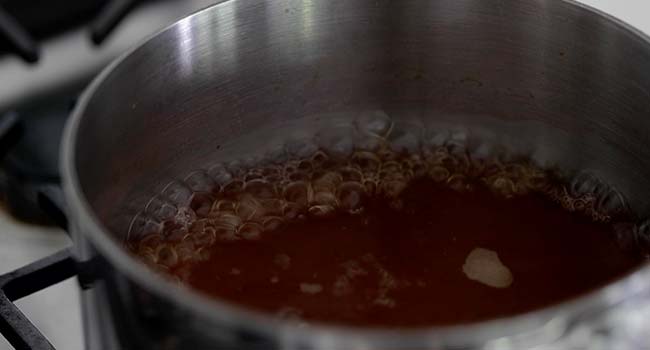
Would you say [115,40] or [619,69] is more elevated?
[619,69]

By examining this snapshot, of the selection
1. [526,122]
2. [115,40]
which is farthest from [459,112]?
[115,40]

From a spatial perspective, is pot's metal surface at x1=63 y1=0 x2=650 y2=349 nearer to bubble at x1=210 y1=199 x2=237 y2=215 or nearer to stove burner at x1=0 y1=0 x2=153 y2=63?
bubble at x1=210 y1=199 x2=237 y2=215

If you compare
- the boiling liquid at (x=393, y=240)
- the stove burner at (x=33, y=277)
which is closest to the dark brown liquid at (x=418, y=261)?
the boiling liquid at (x=393, y=240)

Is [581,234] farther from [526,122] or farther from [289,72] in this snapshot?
[289,72]

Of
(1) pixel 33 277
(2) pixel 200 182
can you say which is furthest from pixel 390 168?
(1) pixel 33 277

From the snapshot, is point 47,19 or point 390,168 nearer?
point 390,168

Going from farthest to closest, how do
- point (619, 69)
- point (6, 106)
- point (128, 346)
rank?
1. point (6, 106)
2. point (619, 69)
3. point (128, 346)

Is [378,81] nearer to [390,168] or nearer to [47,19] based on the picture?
[390,168]

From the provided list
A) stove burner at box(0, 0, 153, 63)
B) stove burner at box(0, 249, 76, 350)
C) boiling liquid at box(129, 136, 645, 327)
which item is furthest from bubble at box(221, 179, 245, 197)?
stove burner at box(0, 0, 153, 63)

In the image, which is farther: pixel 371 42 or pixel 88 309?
pixel 371 42
